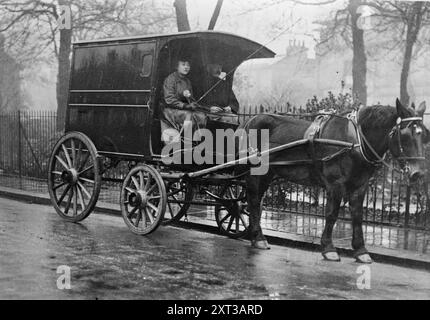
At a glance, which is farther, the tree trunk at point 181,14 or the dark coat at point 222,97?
the tree trunk at point 181,14

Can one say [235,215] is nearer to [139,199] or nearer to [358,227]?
[139,199]

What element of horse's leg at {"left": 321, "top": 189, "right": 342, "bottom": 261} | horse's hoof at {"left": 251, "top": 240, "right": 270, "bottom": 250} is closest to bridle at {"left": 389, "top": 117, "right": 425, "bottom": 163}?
horse's leg at {"left": 321, "top": 189, "right": 342, "bottom": 261}

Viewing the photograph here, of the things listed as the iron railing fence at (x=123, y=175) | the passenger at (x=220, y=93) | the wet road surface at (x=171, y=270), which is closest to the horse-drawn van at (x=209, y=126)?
the passenger at (x=220, y=93)

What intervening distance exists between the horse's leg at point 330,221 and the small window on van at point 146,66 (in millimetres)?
3172

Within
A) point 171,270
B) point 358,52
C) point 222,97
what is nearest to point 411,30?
point 358,52

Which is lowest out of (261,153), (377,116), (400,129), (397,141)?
(261,153)

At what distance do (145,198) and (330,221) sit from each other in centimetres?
264

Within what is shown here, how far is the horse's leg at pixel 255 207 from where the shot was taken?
7871mm

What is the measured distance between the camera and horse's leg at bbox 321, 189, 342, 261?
6980mm

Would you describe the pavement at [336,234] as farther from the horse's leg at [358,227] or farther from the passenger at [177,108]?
the passenger at [177,108]

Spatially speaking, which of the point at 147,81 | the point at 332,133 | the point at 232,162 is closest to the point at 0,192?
the point at 147,81

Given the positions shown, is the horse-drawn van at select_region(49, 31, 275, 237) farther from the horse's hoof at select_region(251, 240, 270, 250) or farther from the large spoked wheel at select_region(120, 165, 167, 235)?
the horse's hoof at select_region(251, 240, 270, 250)

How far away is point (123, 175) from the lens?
14633mm
